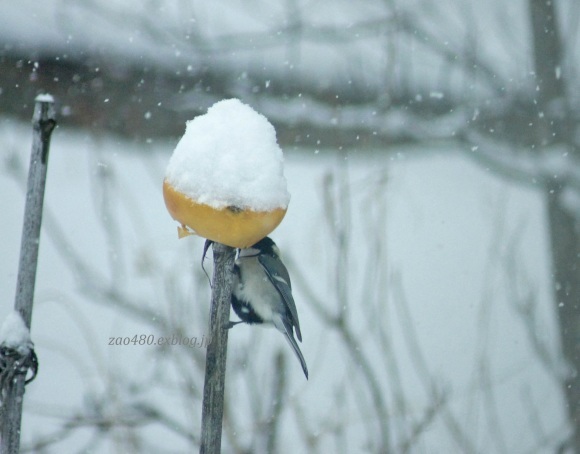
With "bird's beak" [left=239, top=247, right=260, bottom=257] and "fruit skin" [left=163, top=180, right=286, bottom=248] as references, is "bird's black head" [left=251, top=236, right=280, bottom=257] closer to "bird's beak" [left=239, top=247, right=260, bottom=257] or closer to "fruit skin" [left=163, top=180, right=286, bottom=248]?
"bird's beak" [left=239, top=247, right=260, bottom=257]

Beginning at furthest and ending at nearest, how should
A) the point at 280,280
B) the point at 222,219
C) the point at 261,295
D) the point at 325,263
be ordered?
the point at 325,263, the point at 261,295, the point at 280,280, the point at 222,219

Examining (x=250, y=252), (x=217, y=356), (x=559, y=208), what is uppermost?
(x=559, y=208)

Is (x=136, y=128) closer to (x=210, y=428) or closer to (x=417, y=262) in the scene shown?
(x=417, y=262)

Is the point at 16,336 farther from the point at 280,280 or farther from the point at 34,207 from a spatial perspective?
the point at 280,280

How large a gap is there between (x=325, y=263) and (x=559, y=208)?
1.01m

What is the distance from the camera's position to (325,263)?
303cm

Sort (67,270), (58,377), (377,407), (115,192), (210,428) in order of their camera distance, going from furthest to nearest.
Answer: (67,270)
(58,377)
(115,192)
(377,407)
(210,428)

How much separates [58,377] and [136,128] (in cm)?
142

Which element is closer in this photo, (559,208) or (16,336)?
(16,336)

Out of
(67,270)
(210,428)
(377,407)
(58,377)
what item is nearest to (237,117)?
(210,428)

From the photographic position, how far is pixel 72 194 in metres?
3.80

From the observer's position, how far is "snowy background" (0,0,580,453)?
5.20ft

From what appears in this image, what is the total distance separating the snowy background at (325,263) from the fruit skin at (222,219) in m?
0.81

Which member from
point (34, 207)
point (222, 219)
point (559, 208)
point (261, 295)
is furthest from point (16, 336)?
point (559, 208)
